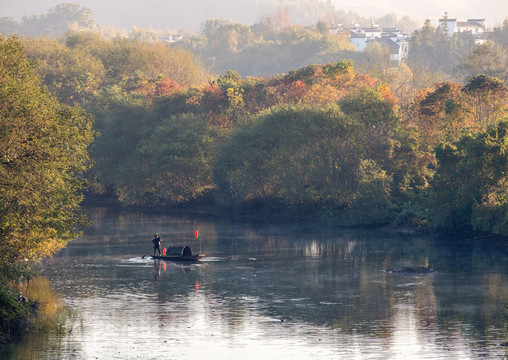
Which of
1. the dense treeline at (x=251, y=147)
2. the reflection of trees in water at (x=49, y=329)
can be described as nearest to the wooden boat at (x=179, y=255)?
the dense treeline at (x=251, y=147)

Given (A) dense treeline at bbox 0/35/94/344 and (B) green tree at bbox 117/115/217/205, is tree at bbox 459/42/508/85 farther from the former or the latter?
(A) dense treeline at bbox 0/35/94/344

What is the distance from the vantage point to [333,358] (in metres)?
36.7

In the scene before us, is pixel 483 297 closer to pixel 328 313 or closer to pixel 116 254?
pixel 328 313

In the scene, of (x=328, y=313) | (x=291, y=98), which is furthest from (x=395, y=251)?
(x=291, y=98)

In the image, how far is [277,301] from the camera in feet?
164

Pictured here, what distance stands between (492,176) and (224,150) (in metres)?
38.1

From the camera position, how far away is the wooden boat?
66.4 m

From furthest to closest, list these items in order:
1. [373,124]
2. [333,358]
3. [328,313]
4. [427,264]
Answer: [373,124] → [427,264] → [328,313] → [333,358]

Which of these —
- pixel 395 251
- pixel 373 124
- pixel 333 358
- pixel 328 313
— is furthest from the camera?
pixel 373 124

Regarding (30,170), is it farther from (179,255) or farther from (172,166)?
(172,166)

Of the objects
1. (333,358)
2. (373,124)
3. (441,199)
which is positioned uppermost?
(373,124)

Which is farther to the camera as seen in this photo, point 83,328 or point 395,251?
point 395,251

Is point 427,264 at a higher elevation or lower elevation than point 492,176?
lower

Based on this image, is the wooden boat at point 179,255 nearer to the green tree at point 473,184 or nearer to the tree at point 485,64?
the green tree at point 473,184
